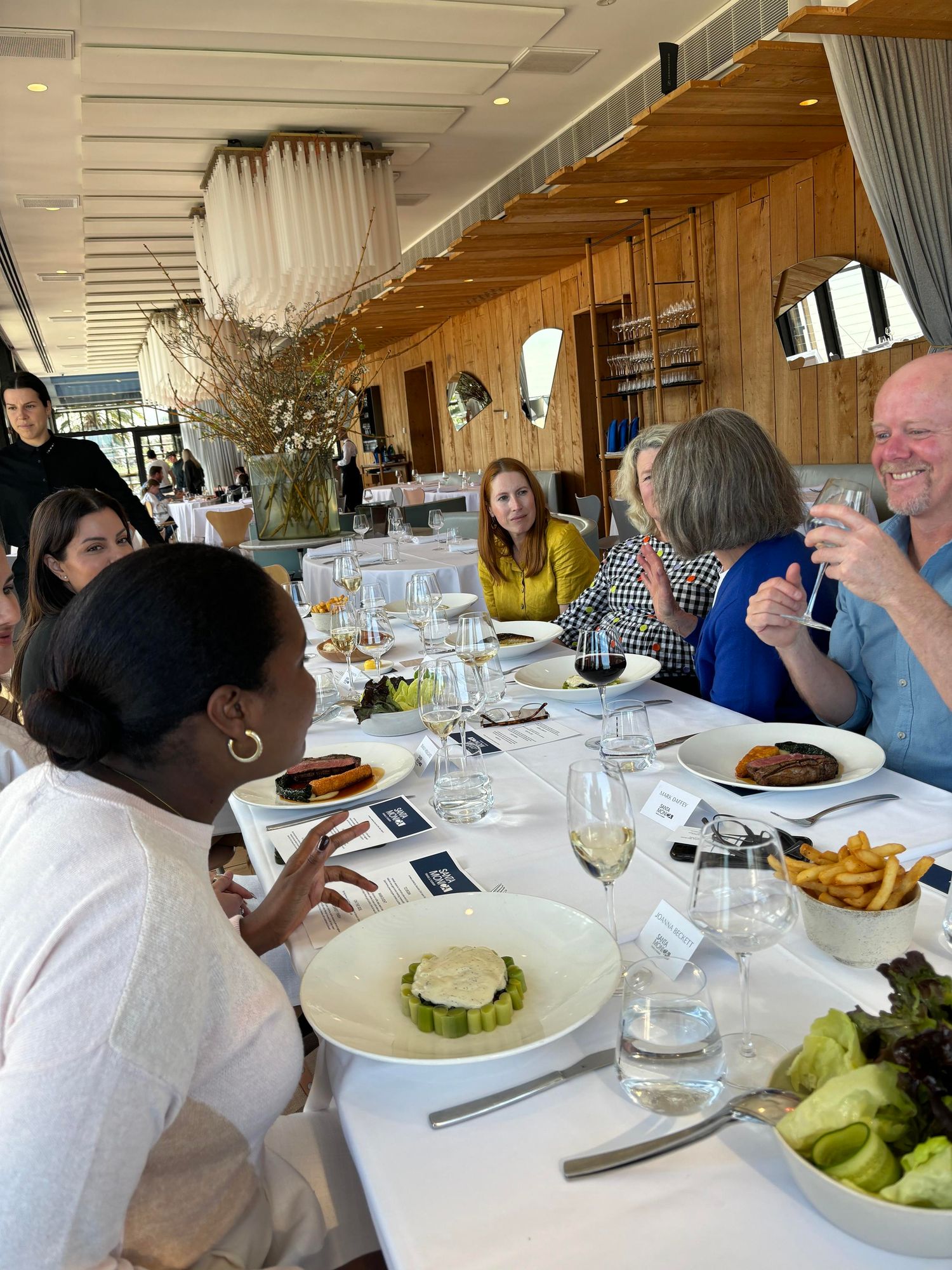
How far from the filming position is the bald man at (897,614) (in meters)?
1.63

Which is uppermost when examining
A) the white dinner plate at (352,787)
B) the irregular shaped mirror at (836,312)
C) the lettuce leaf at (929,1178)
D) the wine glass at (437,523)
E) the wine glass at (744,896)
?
the irregular shaped mirror at (836,312)

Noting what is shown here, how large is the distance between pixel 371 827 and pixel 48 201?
28.1 feet

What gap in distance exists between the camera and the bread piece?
1.68 metres

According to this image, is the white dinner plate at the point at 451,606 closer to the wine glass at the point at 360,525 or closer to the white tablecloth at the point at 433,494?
the wine glass at the point at 360,525

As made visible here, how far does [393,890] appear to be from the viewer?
133 centimetres

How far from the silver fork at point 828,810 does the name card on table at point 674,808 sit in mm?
110

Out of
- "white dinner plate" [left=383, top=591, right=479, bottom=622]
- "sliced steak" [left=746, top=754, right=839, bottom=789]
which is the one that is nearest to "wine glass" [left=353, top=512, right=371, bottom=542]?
"white dinner plate" [left=383, top=591, right=479, bottom=622]

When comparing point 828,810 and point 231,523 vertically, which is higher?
point 231,523

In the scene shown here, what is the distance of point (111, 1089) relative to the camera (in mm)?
736

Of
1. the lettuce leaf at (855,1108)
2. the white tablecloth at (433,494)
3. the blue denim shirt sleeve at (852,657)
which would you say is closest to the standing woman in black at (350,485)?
the white tablecloth at (433,494)

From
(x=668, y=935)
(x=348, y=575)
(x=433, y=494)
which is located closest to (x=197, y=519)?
(x=433, y=494)

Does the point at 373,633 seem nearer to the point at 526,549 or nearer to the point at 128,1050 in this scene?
the point at 128,1050

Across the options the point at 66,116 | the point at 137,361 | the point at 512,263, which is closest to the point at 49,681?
the point at 66,116

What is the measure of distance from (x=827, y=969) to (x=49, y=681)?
90 cm
